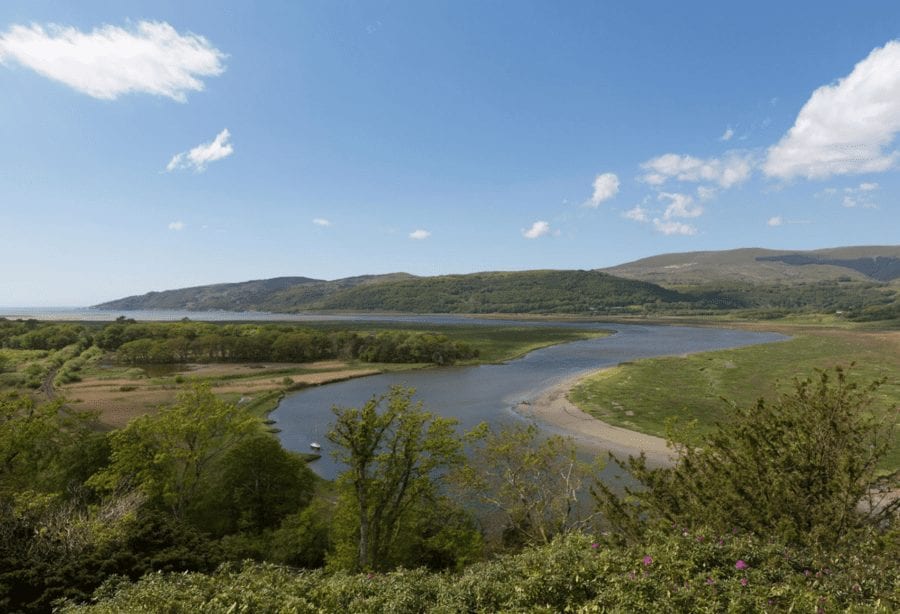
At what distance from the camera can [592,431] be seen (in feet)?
192

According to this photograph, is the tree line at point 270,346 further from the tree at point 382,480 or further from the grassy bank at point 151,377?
the tree at point 382,480

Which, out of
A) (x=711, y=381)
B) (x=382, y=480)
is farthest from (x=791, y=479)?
(x=711, y=381)

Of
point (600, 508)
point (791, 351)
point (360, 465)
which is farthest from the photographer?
point (791, 351)

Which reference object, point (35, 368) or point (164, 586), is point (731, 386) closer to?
point (164, 586)

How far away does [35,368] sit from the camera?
94.6 m

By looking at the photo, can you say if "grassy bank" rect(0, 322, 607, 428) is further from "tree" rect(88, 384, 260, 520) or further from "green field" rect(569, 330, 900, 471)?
"green field" rect(569, 330, 900, 471)

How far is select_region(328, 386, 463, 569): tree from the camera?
85.8 feet

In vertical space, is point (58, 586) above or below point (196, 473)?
above

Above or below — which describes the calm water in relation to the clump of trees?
below

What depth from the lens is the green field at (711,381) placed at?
63797mm

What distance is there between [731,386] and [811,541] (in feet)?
262

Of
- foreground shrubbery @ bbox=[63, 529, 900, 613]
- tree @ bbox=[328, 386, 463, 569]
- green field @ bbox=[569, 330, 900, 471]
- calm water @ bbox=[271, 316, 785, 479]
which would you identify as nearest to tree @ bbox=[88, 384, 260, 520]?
calm water @ bbox=[271, 316, 785, 479]

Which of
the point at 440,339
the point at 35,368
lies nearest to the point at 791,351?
the point at 440,339

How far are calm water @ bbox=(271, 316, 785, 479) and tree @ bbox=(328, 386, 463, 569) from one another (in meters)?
8.74
